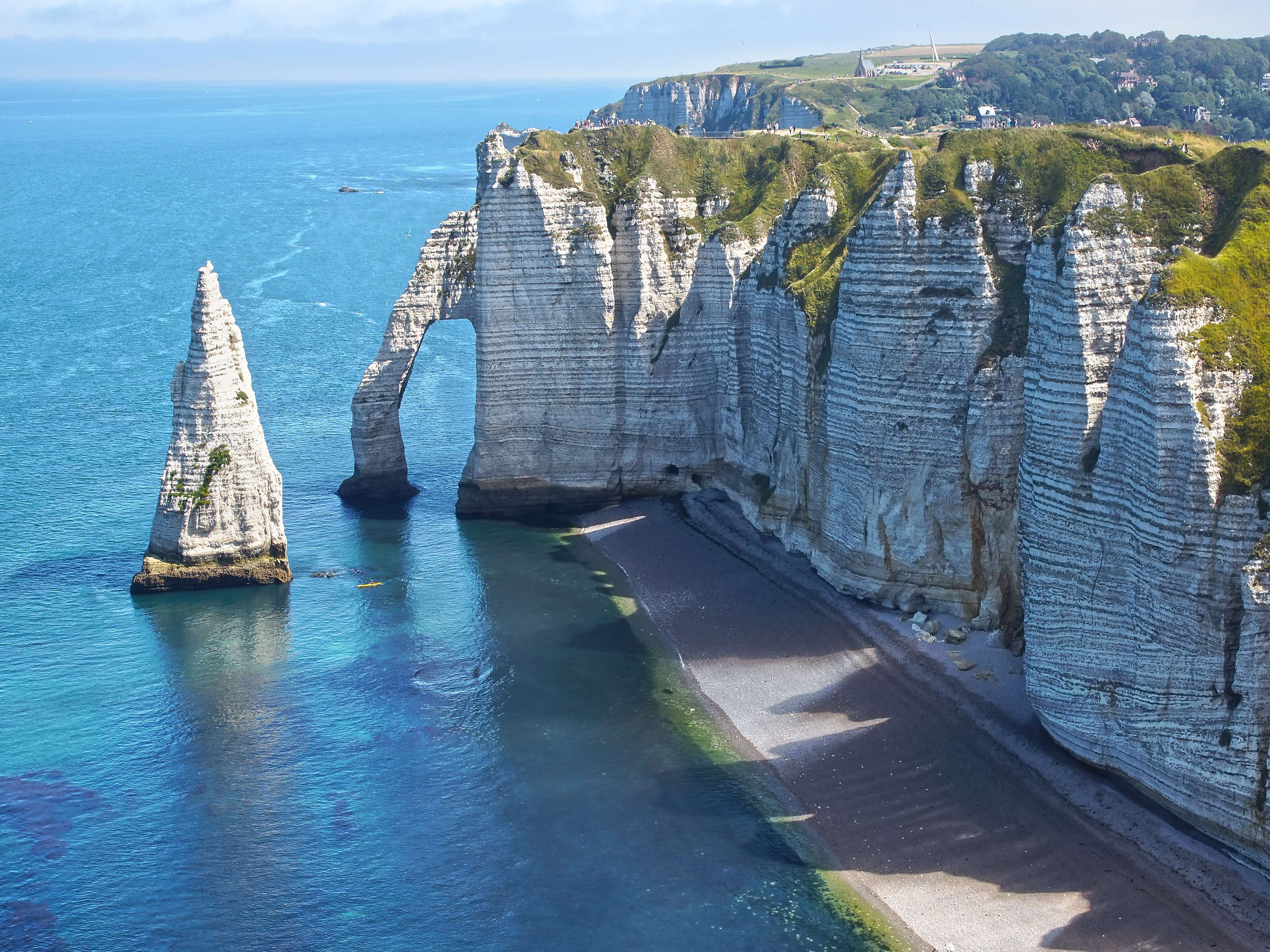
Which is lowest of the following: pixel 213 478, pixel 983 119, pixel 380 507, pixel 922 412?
pixel 380 507

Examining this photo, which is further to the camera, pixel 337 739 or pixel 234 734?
pixel 234 734

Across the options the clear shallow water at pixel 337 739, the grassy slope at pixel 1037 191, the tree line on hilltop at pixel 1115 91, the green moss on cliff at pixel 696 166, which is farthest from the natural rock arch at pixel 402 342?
the tree line on hilltop at pixel 1115 91

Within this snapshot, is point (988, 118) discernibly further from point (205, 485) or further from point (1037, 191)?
point (205, 485)

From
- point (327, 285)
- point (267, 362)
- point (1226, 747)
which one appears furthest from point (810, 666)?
point (327, 285)

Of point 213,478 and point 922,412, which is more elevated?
point 922,412

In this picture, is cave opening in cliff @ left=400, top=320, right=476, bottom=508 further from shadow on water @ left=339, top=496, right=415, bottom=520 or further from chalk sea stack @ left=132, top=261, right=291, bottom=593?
chalk sea stack @ left=132, top=261, right=291, bottom=593

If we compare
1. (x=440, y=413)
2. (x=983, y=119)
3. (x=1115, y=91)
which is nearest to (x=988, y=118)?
(x=983, y=119)
